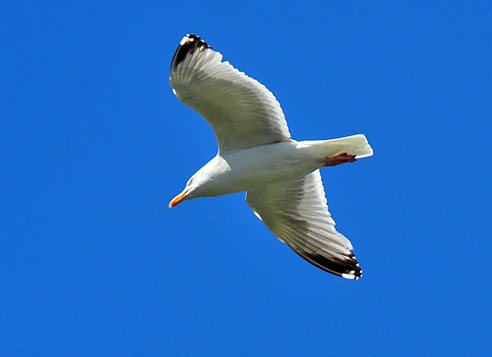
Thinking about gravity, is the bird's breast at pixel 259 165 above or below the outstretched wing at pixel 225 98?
below

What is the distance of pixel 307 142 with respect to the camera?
33.0 ft

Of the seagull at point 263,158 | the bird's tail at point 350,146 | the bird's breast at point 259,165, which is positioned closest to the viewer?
the seagull at point 263,158

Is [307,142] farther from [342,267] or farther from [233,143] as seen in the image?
[342,267]

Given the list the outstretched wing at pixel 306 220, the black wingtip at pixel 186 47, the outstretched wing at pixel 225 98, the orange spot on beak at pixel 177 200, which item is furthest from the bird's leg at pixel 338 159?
the black wingtip at pixel 186 47

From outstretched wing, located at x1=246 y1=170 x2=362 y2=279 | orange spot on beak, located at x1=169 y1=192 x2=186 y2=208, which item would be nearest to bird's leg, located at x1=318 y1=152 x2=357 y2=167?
outstretched wing, located at x1=246 y1=170 x2=362 y2=279

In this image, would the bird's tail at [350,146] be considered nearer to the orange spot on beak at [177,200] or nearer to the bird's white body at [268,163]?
the bird's white body at [268,163]

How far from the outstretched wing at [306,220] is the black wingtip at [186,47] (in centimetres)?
252

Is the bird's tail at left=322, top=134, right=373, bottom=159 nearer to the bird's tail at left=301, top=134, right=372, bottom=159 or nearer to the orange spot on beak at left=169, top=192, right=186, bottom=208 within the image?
Result: the bird's tail at left=301, top=134, right=372, bottom=159

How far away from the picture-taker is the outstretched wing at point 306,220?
1112 centimetres

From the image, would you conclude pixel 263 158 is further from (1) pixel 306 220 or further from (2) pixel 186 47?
(2) pixel 186 47

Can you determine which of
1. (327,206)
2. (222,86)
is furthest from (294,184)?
(222,86)

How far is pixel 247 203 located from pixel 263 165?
1.23 metres

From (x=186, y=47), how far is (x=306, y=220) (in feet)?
10.6

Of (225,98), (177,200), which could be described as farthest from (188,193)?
(225,98)
